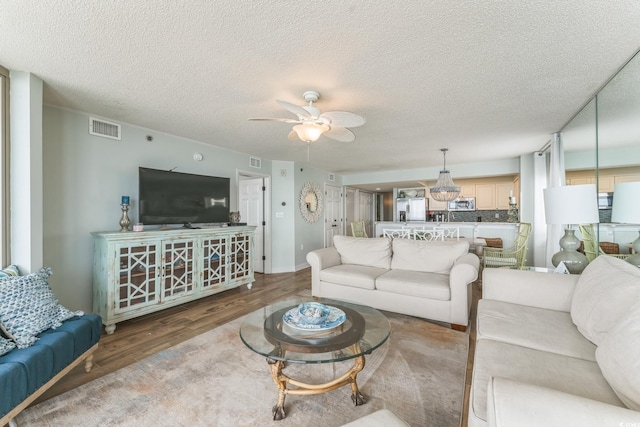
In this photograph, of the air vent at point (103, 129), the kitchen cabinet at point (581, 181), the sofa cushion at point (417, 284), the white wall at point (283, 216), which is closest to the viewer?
the sofa cushion at point (417, 284)

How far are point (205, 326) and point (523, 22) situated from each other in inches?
141

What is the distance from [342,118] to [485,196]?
6.56m

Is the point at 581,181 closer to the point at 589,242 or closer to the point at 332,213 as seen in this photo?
the point at 589,242

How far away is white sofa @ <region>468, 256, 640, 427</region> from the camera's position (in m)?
0.78

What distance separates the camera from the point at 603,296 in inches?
55.7

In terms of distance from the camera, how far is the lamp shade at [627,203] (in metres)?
1.60

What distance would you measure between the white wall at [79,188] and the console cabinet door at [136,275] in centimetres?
57

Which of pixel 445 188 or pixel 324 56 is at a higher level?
pixel 324 56

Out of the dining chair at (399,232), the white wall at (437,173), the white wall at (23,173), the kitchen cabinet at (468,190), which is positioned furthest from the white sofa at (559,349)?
the kitchen cabinet at (468,190)

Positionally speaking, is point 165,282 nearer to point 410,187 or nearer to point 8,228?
point 8,228

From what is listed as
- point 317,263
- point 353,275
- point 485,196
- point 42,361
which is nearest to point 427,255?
point 353,275

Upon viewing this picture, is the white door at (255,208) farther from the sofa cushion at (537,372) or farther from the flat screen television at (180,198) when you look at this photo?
the sofa cushion at (537,372)

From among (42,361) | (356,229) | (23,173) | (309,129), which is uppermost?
(309,129)

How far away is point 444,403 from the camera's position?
1.62 meters
